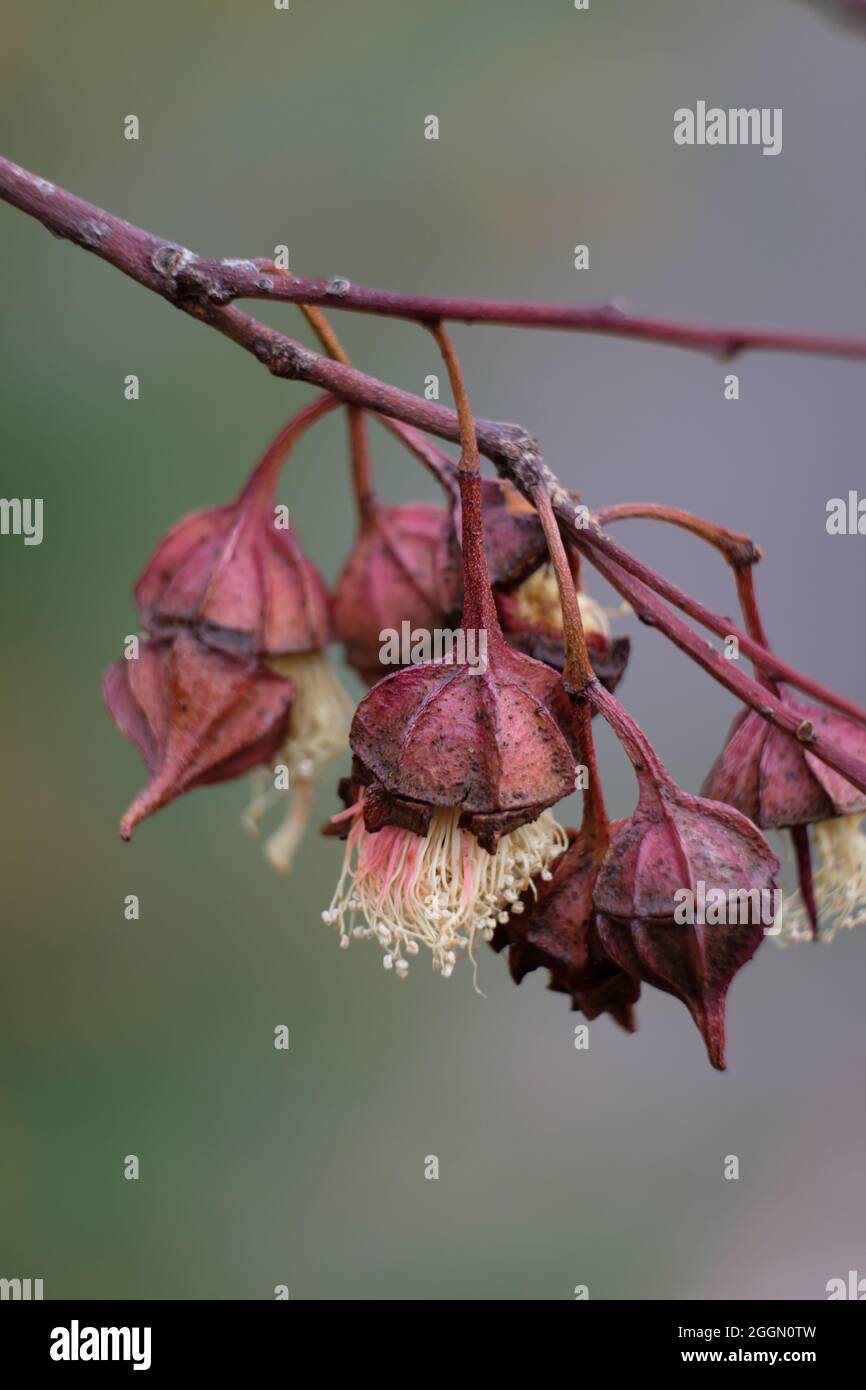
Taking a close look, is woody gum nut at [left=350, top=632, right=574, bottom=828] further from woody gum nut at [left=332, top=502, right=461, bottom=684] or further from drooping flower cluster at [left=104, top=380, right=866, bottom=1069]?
woody gum nut at [left=332, top=502, right=461, bottom=684]

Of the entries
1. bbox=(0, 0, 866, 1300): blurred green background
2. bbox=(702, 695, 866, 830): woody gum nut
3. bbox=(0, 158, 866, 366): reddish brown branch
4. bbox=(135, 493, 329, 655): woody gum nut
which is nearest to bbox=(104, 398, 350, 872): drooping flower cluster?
bbox=(135, 493, 329, 655): woody gum nut

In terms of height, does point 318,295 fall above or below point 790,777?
above

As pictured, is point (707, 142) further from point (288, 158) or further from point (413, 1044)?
point (413, 1044)

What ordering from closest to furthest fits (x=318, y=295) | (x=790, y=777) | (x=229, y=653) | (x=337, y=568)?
(x=318, y=295) < (x=790, y=777) < (x=229, y=653) < (x=337, y=568)

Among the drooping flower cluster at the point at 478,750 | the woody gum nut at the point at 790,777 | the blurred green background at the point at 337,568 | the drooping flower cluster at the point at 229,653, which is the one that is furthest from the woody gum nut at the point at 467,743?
the blurred green background at the point at 337,568

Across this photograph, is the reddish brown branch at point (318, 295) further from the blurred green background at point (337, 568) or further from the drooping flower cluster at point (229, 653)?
the blurred green background at point (337, 568)

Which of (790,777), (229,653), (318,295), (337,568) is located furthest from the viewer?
(337,568)

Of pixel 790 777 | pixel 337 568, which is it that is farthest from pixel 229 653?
pixel 337 568

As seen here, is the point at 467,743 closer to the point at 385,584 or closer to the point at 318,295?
the point at 318,295
